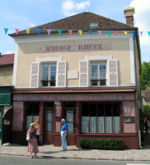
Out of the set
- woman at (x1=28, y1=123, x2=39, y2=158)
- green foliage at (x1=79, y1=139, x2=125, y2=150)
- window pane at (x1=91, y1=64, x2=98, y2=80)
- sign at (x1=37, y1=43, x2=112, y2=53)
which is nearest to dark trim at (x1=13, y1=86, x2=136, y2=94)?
window pane at (x1=91, y1=64, x2=98, y2=80)

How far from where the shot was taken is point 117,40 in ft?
38.7

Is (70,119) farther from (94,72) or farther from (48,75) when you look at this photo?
(94,72)

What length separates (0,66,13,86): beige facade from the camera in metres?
13.9

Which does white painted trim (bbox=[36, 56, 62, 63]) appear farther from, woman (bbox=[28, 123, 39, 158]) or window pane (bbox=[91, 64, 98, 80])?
woman (bbox=[28, 123, 39, 158])

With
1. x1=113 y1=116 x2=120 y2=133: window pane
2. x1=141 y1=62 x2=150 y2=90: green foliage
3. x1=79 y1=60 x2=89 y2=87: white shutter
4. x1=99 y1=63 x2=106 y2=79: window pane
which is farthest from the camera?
x1=141 y1=62 x2=150 y2=90: green foliage

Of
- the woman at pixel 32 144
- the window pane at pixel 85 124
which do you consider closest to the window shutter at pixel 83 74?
the window pane at pixel 85 124

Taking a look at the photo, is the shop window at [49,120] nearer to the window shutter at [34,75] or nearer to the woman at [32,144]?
the window shutter at [34,75]

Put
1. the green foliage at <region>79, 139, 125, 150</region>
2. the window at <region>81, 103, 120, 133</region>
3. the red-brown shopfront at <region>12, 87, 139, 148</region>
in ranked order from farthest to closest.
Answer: the window at <region>81, 103, 120, 133</region> → the red-brown shopfront at <region>12, 87, 139, 148</region> → the green foliage at <region>79, 139, 125, 150</region>

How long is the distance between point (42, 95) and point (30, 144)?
385 cm

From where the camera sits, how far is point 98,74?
11797 mm

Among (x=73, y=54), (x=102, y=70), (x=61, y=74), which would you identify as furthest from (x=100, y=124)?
(x=73, y=54)

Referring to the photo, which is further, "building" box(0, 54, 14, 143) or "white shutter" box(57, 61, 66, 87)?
"white shutter" box(57, 61, 66, 87)

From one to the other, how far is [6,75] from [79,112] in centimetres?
609

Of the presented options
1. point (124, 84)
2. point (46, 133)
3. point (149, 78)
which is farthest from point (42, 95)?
point (149, 78)
